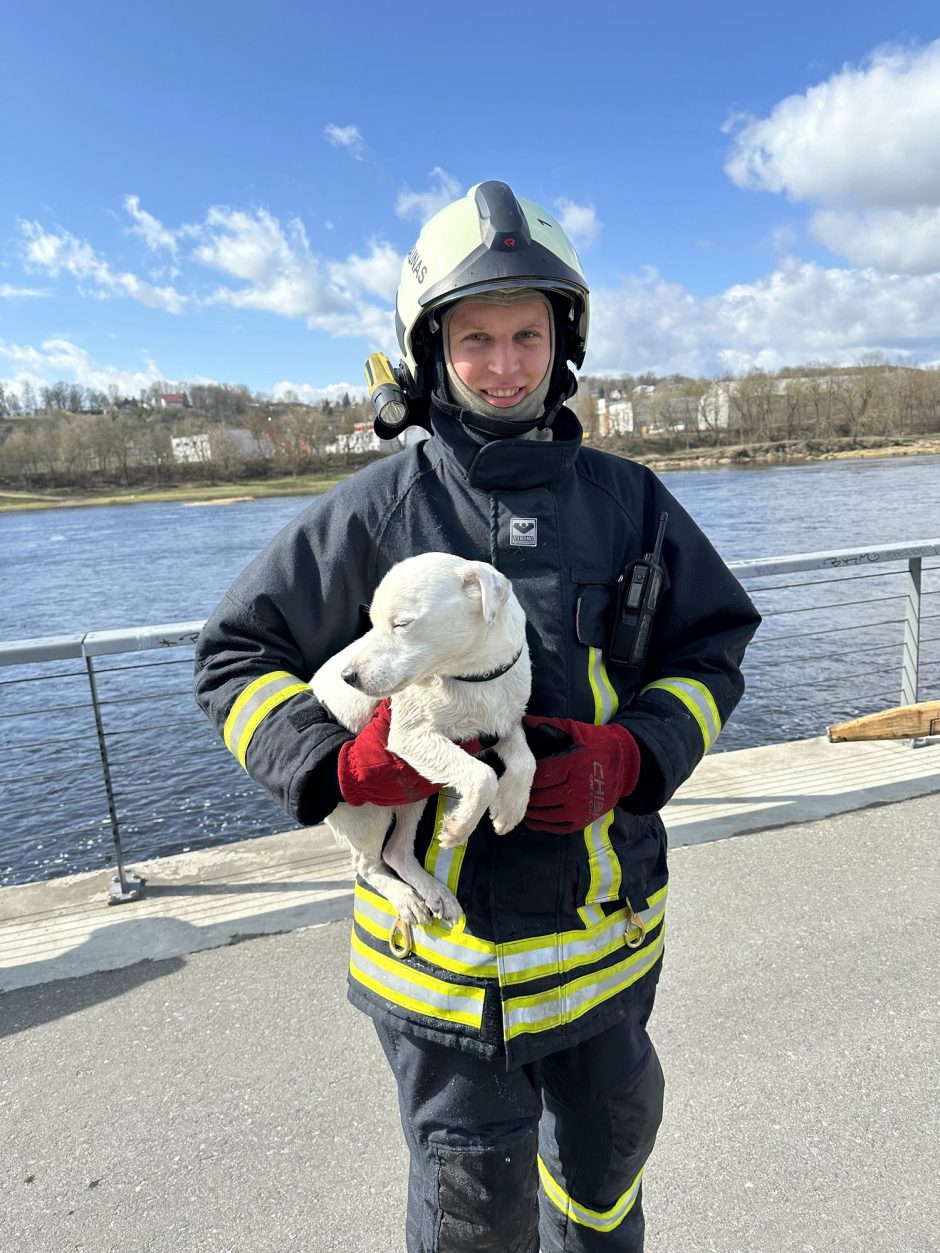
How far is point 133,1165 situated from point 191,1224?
28cm

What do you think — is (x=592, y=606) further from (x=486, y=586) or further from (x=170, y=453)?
(x=170, y=453)

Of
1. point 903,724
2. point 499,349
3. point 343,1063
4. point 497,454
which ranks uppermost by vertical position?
point 499,349

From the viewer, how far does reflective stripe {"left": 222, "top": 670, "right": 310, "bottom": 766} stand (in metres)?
1.53

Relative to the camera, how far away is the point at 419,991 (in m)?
1.49

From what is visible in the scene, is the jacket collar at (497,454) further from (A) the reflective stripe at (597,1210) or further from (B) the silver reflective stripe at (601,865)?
(A) the reflective stripe at (597,1210)

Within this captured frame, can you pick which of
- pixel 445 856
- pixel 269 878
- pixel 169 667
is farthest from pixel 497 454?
pixel 169 667

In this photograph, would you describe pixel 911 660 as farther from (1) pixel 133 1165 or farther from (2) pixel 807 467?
(2) pixel 807 467

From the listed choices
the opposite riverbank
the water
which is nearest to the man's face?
the water

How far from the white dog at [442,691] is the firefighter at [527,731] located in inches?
1.9

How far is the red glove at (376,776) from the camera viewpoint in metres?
1.46

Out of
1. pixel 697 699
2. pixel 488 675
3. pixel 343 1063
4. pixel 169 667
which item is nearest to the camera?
pixel 488 675

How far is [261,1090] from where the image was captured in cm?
246

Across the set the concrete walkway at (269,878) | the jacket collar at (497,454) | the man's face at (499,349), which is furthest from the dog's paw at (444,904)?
the concrete walkway at (269,878)

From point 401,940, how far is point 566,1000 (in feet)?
1.08
